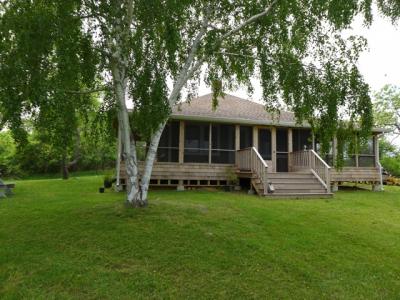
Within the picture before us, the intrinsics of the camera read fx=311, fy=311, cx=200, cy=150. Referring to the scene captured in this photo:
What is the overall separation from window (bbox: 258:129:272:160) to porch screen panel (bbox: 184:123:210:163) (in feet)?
8.08

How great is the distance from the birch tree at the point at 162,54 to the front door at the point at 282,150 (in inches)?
266

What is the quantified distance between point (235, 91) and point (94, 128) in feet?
15.2

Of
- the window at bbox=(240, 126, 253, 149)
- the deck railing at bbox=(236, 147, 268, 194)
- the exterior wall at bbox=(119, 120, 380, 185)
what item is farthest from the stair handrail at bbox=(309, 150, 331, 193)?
the window at bbox=(240, 126, 253, 149)

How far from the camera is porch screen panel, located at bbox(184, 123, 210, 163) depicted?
42.5 ft

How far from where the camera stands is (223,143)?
44.2 ft

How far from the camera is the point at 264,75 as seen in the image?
706 centimetres

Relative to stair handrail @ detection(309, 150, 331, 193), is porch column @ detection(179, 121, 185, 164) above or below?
above

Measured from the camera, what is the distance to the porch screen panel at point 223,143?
1333 cm

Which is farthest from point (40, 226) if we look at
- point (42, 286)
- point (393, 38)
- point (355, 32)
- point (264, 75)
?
point (393, 38)

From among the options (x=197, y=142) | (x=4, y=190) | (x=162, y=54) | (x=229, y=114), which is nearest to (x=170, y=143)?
(x=197, y=142)

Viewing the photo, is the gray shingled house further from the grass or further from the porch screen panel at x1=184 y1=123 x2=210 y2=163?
the grass

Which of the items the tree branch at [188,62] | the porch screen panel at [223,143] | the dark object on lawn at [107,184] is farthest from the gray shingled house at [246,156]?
the tree branch at [188,62]

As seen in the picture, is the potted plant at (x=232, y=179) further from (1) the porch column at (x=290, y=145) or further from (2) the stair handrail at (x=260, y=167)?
(1) the porch column at (x=290, y=145)

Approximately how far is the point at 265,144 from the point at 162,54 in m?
8.80
